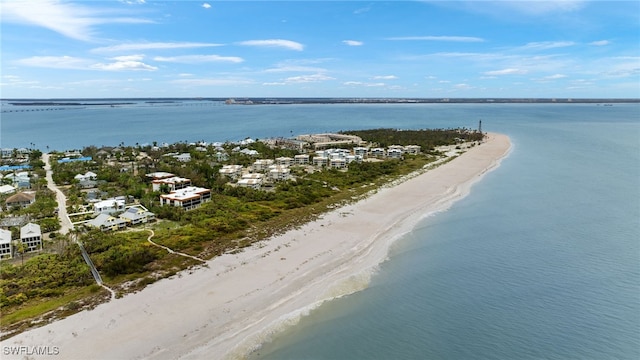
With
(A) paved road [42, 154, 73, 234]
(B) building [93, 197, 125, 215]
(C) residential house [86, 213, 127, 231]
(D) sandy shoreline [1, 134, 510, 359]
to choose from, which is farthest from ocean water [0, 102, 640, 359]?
(B) building [93, 197, 125, 215]

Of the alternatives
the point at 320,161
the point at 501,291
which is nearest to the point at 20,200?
the point at 320,161

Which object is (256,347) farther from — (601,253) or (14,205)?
(14,205)

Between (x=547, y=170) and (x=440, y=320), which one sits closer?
(x=440, y=320)

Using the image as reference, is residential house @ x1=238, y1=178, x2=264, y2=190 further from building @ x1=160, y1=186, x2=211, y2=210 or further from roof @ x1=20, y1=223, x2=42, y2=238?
roof @ x1=20, y1=223, x2=42, y2=238

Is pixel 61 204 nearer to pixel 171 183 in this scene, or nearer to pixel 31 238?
pixel 171 183

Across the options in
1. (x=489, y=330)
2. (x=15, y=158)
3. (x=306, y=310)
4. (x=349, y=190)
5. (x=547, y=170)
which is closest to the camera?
(x=489, y=330)

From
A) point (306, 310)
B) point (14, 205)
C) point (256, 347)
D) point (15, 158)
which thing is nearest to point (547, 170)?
point (306, 310)

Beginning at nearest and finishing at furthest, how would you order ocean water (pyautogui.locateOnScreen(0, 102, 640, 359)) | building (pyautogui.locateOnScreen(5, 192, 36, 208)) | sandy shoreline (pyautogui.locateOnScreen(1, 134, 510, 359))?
sandy shoreline (pyautogui.locateOnScreen(1, 134, 510, 359)) < ocean water (pyautogui.locateOnScreen(0, 102, 640, 359)) < building (pyautogui.locateOnScreen(5, 192, 36, 208))
